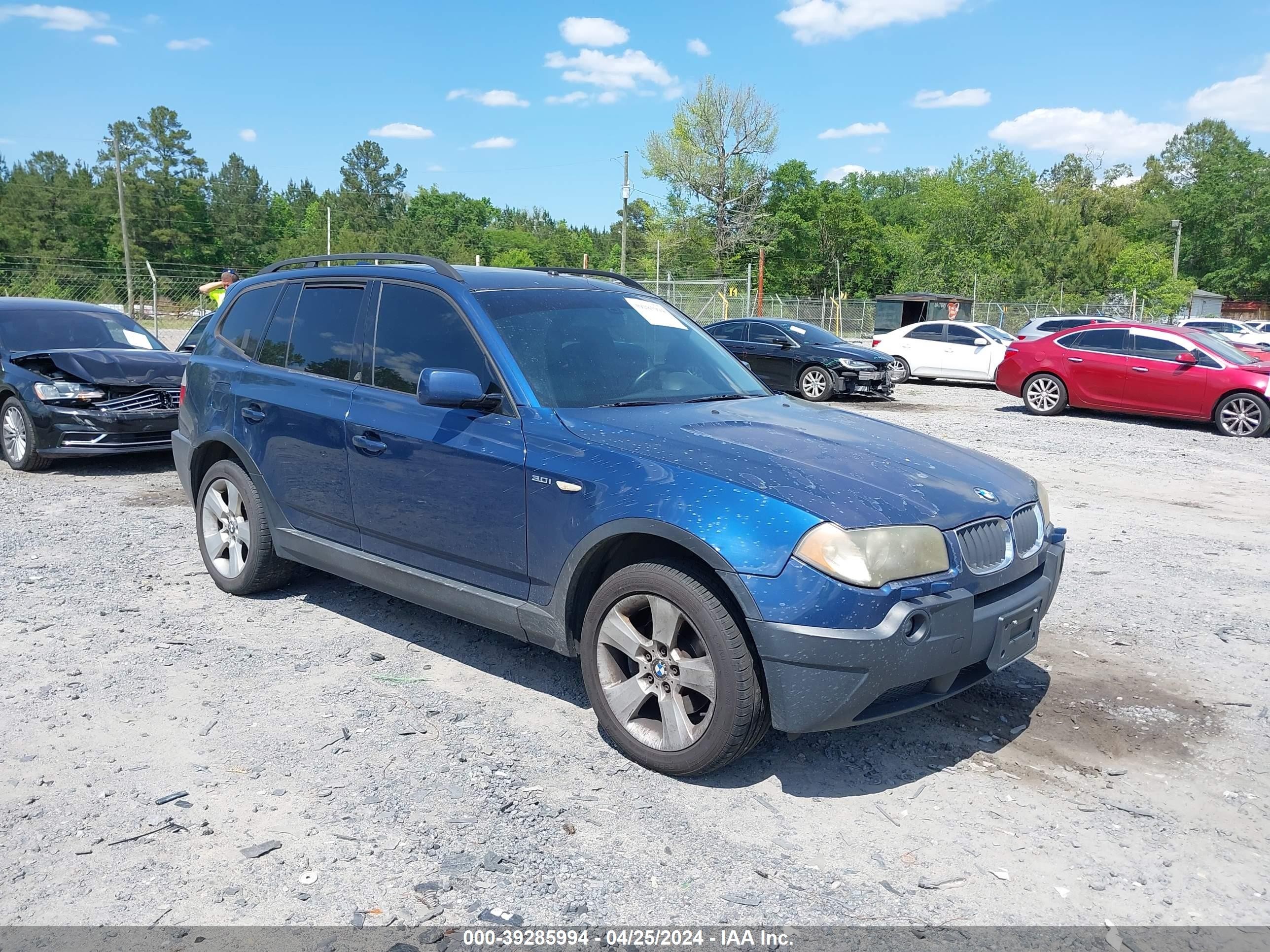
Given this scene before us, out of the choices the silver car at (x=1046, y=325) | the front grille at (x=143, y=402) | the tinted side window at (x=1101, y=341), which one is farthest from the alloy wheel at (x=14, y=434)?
the silver car at (x=1046, y=325)

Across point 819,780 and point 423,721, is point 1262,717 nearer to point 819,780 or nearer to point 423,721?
point 819,780

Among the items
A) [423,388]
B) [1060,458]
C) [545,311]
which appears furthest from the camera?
[1060,458]

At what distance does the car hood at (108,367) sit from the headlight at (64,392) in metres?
0.09

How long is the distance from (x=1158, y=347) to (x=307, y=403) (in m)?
13.8

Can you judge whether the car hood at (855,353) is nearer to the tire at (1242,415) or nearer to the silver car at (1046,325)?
the tire at (1242,415)

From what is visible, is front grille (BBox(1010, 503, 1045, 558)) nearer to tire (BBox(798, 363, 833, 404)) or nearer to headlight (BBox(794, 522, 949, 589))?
headlight (BBox(794, 522, 949, 589))

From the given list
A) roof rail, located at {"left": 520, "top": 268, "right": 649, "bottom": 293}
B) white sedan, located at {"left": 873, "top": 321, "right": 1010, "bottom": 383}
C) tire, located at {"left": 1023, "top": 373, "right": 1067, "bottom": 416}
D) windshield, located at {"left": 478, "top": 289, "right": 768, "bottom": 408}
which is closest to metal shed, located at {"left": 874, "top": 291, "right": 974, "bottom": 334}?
white sedan, located at {"left": 873, "top": 321, "right": 1010, "bottom": 383}

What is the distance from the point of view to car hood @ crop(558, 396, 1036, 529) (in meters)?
3.32

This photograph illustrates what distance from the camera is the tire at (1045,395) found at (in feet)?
51.5

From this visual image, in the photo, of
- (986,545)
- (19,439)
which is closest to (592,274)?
(986,545)

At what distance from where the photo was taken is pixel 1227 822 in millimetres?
3316

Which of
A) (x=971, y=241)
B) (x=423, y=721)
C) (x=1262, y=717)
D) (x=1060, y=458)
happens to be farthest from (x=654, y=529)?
(x=971, y=241)

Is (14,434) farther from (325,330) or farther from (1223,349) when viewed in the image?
(1223,349)

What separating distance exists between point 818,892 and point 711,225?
70114mm
